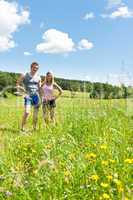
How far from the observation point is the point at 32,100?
12.1 metres

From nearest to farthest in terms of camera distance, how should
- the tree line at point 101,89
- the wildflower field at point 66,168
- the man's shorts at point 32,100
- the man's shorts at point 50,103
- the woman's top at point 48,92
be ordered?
Answer: the wildflower field at point 66,168, the tree line at point 101,89, the man's shorts at point 32,100, the man's shorts at point 50,103, the woman's top at point 48,92

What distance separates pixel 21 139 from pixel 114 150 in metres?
2.12

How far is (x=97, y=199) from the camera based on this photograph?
3.79 meters

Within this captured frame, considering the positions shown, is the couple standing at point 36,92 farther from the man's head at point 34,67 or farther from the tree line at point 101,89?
the tree line at point 101,89

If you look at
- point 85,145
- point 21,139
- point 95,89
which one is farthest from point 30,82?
point 85,145

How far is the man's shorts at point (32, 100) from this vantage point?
11.9 m

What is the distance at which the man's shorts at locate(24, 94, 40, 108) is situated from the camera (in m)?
11.9

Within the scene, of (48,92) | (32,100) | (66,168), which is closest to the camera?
(66,168)

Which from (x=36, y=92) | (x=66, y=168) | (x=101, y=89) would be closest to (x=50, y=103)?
(x=36, y=92)

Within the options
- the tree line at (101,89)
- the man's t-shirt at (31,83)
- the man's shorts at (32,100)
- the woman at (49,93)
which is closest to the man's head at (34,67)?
the man's t-shirt at (31,83)

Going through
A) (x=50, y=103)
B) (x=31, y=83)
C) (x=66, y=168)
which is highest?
(x=31, y=83)

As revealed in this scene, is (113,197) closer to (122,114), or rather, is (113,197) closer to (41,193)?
(41,193)

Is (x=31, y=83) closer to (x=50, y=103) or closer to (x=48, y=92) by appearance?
(x=48, y=92)

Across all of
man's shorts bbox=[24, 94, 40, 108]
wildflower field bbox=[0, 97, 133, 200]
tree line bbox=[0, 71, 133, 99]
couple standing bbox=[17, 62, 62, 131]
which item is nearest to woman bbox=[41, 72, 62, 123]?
couple standing bbox=[17, 62, 62, 131]
